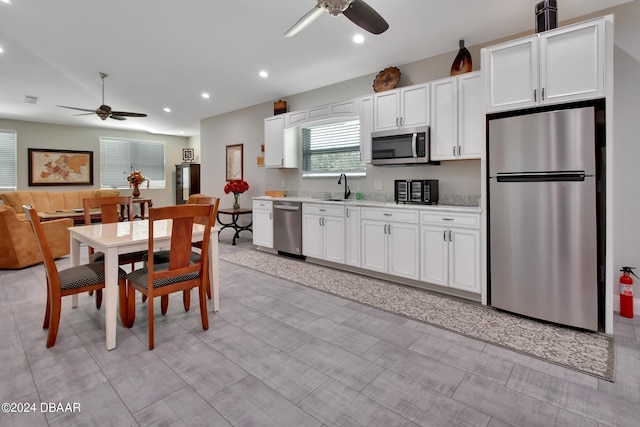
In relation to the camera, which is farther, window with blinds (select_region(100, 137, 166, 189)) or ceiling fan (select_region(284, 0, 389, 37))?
window with blinds (select_region(100, 137, 166, 189))

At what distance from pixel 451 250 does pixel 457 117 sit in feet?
A: 4.58

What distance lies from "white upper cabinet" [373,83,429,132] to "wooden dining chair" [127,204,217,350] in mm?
2514

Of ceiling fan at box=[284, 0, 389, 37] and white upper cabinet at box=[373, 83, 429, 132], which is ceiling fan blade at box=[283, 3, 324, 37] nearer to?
ceiling fan at box=[284, 0, 389, 37]

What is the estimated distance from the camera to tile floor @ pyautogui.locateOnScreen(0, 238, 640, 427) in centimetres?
169

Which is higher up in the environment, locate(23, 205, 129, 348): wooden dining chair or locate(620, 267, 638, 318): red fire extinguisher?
locate(23, 205, 129, 348): wooden dining chair

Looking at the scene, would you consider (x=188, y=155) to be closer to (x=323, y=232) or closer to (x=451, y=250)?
(x=323, y=232)

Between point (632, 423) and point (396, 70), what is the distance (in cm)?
389

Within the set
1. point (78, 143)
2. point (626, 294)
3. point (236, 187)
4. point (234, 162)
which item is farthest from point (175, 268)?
point (78, 143)

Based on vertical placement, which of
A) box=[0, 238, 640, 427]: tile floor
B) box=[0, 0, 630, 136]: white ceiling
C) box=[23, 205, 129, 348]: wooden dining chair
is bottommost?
box=[0, 238, 640, 427]: tile floor

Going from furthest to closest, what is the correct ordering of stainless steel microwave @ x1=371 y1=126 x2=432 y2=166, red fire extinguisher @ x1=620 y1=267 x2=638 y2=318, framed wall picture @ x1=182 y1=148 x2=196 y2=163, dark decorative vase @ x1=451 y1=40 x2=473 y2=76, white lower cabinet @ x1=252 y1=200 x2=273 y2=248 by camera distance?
1. framed wall picture @ x1=182 y1=148 x2=196 y2=163
2. white lower cabinet @ x1=252 y1=200 x2=273 y2=248
3. stainless steel microwave @ x1=371 y1=126 x2=432 y2=166
4. dark decorative vase @ x1=451 y1=40 x2=473 y2=76
5. red fire extinguisher @ x1=620 y1=267 x2=638 y2=318

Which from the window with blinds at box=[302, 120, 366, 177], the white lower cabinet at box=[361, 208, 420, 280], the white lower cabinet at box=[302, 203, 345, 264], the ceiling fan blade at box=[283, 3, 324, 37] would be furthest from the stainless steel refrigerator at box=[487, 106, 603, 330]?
the window with blinds at box=[302, 120, 366, 177]

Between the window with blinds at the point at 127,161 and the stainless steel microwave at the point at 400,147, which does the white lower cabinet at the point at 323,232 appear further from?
the window with blinds at the point at 127,161

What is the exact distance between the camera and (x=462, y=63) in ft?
11.8

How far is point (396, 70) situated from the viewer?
4.22m
